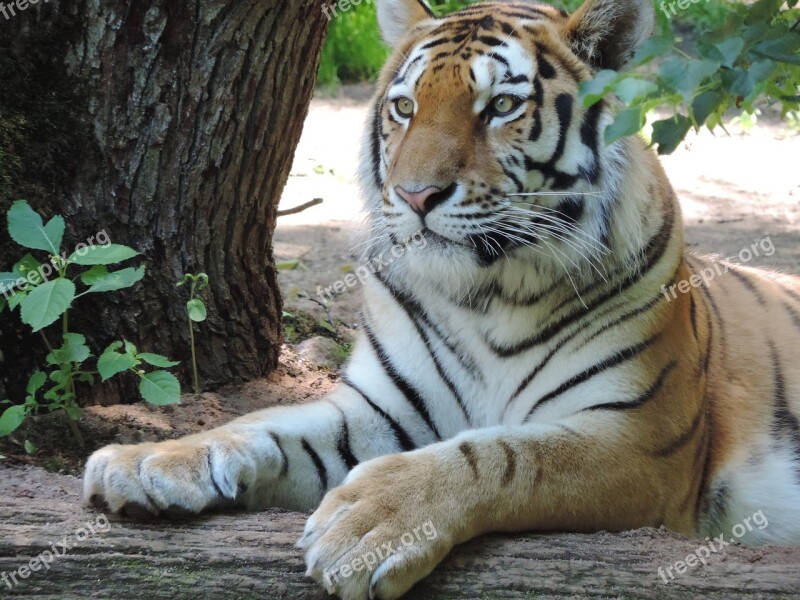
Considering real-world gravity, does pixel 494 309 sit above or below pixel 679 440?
above

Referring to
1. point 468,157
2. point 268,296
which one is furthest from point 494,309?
point 268,296

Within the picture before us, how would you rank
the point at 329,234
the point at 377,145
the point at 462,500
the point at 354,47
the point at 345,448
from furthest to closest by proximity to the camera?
the point at 354,47 → the point at 329,234 → the point at 377,145 → the point at 345,448 → the point at 462,500

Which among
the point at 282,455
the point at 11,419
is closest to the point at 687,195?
the point at 282,455

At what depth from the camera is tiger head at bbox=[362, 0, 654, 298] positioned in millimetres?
2301

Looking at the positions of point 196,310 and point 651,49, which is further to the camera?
point 196,310

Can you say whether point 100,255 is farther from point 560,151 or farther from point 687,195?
point 687,195

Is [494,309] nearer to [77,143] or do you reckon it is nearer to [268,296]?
[268,296]

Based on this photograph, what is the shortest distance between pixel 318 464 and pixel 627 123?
4.53ft

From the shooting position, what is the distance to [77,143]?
2738mm

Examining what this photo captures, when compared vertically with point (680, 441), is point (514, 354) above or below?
above

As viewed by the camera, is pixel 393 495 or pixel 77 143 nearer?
pixel 393 495

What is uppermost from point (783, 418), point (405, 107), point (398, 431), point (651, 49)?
point (651, 49)

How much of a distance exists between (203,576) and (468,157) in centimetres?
113

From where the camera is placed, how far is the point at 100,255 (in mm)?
2482
